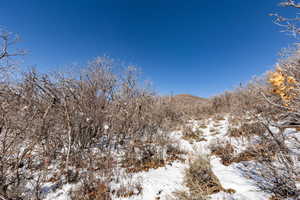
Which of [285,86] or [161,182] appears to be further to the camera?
[161,182]

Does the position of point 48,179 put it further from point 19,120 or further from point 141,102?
point 141,102

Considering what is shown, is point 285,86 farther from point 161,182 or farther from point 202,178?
point 161,182

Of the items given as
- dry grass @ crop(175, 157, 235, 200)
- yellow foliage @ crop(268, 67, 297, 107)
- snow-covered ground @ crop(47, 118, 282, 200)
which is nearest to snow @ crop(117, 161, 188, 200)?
snow-covered ground @ crop(47, 118, 282, 200)

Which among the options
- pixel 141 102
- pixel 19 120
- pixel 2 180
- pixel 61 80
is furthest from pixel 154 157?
pixel 61 80

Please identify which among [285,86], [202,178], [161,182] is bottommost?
[161,182]

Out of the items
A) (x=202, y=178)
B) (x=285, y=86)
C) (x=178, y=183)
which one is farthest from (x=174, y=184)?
(x=285, y=86)

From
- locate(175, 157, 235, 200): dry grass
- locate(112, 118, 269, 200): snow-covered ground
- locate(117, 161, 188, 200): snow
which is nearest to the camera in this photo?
locate(112, 118, 269, 200): snow-covered ground

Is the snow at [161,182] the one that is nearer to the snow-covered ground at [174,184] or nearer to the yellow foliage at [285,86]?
the snow-covered ground at [174,184]

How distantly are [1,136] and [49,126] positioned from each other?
50.4 inches

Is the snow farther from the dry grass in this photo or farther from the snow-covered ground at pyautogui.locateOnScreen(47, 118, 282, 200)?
the dry grass

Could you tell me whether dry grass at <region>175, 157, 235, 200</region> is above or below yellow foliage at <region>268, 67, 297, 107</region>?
below

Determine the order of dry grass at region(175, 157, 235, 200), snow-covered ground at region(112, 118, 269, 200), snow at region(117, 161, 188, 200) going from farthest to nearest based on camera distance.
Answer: snow at region(117, 161, 188, 200), dry grass at region(175, 157, 235, 200), snow-covered ground at region(112, 118, 269, 200)

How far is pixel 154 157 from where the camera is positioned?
144 inches

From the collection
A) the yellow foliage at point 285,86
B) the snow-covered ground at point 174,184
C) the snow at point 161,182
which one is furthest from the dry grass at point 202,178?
the yellow foliage at point 285,86
